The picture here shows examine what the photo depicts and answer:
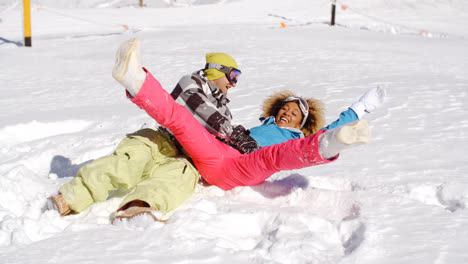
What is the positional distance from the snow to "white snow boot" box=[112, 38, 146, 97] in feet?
2.16

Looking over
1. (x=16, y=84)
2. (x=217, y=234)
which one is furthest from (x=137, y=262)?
(x=16, y=84)

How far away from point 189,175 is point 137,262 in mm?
829

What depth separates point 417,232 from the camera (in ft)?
6.76

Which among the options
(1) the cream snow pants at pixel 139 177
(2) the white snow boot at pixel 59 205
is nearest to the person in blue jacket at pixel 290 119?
(1) the cream snow pants at pixel 139 177

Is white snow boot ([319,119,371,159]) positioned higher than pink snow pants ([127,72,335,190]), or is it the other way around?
white snow boot ([319,119,371,159])

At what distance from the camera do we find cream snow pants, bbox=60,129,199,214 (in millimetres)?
2252

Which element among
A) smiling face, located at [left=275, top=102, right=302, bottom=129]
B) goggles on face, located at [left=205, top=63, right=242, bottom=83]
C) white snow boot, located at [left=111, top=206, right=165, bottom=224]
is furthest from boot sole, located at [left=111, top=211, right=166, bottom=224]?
smiling face, located at [left=275, top=102, right=302, bottom=129]

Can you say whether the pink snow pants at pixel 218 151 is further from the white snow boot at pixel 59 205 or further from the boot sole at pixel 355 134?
the white snow boot at pixel 59 205

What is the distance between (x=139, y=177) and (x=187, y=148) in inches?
12.0

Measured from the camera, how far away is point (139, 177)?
2.51 meters

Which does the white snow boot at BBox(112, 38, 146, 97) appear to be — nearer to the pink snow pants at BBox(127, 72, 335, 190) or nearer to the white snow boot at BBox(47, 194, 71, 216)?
the pink snow pants at BBox(127, 72, 335, 190)

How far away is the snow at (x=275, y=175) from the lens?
194 cm

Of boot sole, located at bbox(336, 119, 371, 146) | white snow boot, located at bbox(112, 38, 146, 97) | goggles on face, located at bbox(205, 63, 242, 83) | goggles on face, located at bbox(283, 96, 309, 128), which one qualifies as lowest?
goggles on face, located at bbox(283, 96, 309, 128)

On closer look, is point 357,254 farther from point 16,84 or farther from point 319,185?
point 16,84
